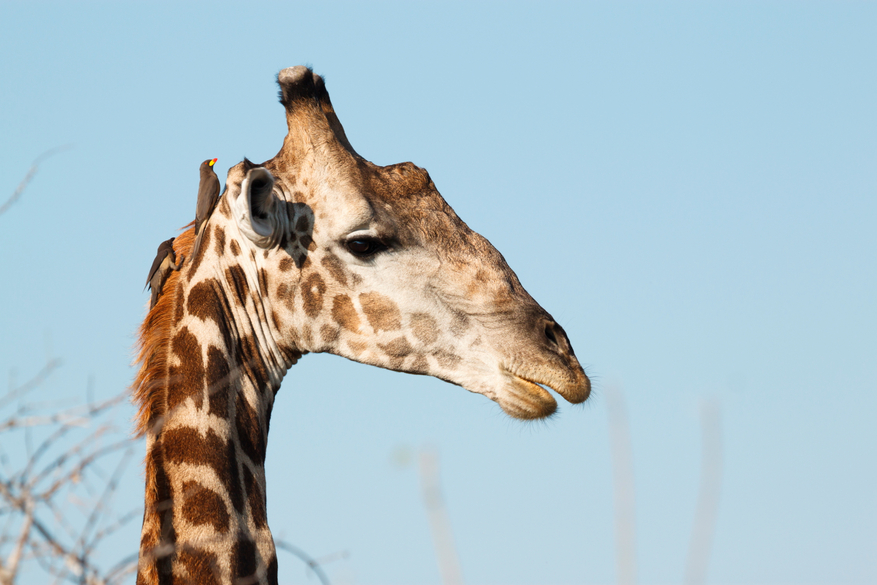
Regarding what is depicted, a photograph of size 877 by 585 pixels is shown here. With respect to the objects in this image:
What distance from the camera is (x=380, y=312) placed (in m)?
5.80

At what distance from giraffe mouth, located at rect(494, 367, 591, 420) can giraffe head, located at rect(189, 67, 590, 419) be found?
0.01 metres

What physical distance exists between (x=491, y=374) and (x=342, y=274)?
1.15 meters

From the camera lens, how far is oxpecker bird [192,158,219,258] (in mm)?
6074

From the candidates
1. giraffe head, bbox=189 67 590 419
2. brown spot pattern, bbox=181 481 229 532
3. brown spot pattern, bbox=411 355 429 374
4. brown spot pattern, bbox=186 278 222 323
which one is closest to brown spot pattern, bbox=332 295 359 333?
giraffe head, bbox=189 67 590 419

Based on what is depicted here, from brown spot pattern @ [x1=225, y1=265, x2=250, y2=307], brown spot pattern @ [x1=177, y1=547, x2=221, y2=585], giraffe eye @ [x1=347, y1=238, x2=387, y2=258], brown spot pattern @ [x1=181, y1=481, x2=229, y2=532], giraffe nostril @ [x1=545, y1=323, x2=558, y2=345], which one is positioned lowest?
brown spot pattern @ [x1=177, y1=547, x2=221, y2=585]

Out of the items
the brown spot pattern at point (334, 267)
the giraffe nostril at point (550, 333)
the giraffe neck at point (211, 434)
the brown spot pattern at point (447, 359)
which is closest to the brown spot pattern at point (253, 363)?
the giraffe neck at point (211, 434)

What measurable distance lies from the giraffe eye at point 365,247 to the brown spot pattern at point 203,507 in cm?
174

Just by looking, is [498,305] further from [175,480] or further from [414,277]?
[175,480]

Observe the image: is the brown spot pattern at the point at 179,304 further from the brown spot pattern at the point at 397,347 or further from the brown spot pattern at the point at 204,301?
the brown spot pattern at the point at 397,347

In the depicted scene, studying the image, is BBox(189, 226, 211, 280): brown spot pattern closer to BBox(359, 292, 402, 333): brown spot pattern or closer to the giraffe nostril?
BBox(359, 292, 402, 333): brown spot pattern

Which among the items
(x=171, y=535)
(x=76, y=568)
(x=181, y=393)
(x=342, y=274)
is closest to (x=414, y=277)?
(x=342, y=274)

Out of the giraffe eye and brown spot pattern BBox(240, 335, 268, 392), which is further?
the giraffe eye

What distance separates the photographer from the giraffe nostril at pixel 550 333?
5.77m

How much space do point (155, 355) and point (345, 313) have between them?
1.20 metres
